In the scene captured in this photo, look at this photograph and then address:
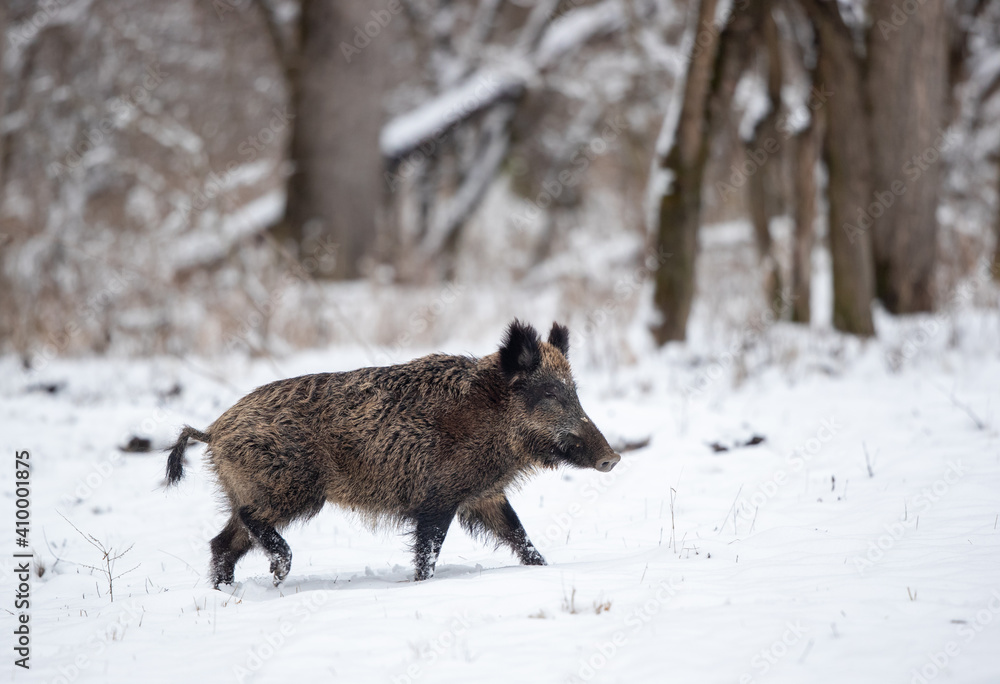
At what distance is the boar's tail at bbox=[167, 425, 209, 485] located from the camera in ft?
14.9

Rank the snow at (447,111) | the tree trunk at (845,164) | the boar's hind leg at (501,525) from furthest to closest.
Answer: the snow at (447,111)
the tree trunk at (845,164)
the boar's hind leg at (501,525)

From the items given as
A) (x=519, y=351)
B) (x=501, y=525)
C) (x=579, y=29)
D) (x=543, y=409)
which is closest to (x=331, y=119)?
(x=579, y=29)

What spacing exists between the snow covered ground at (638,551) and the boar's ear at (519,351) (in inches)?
43.1

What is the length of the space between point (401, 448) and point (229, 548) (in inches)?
43.3

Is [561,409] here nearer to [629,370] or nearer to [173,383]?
[629,370]

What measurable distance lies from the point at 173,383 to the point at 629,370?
505cm

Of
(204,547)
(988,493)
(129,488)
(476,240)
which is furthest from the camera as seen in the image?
(476,240)

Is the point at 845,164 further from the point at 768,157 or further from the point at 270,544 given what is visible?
the point at 270,544

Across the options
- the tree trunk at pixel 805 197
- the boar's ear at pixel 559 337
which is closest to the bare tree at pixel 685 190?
the tree trunk at pixel 805 197

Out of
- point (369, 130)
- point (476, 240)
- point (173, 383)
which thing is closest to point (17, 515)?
point (173, 383)

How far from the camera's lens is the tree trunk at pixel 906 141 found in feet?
31.2

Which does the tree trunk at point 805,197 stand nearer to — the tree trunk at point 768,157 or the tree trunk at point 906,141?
the tree trunk at point 768,157

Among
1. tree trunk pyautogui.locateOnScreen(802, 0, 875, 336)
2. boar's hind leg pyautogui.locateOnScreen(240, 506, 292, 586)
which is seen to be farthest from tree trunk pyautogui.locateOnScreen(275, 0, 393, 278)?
boar's hind leg pyautogui.locateOnScreen(240, 506, 292, 586)

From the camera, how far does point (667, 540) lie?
489 centimetres
